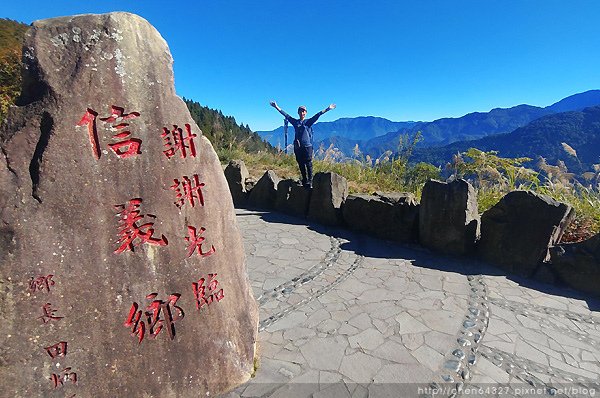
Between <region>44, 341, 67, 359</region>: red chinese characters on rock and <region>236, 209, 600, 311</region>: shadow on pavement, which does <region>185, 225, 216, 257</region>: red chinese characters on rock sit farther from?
<region>236, 209, 600, 311</region>: shadow on pavement

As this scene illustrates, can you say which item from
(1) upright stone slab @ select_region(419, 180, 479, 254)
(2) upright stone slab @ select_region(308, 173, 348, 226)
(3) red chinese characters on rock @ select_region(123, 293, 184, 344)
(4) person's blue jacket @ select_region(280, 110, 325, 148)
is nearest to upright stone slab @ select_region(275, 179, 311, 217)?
(2) upright stone slab @ select_region(308, 173, 348, 226)

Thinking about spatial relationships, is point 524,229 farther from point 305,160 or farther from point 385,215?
point 305,160

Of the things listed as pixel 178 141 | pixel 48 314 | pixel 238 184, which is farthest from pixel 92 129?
pixel 238 184

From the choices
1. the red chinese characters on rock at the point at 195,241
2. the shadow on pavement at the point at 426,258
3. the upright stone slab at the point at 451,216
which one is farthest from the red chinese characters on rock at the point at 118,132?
the upright stone slab at the point at 451,216

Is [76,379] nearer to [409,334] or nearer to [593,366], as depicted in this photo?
[409,334]

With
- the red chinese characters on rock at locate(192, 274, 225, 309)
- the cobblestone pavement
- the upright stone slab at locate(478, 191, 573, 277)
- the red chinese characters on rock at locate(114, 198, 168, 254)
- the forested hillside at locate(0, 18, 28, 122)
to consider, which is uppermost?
the forested hillside at locate(0, 18, 28, 122)

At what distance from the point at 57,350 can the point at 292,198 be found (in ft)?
18.8

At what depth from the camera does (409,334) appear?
319 centimetres

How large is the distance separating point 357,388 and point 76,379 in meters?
1.76

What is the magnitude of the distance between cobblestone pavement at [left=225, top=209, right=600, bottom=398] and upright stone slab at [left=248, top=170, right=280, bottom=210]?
2.77 meters

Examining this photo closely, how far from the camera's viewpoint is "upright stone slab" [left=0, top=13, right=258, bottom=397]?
1820 millimetres

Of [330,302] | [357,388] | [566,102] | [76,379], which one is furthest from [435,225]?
[566,102]

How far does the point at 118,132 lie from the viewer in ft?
6.64

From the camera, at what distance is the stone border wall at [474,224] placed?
4422mm
